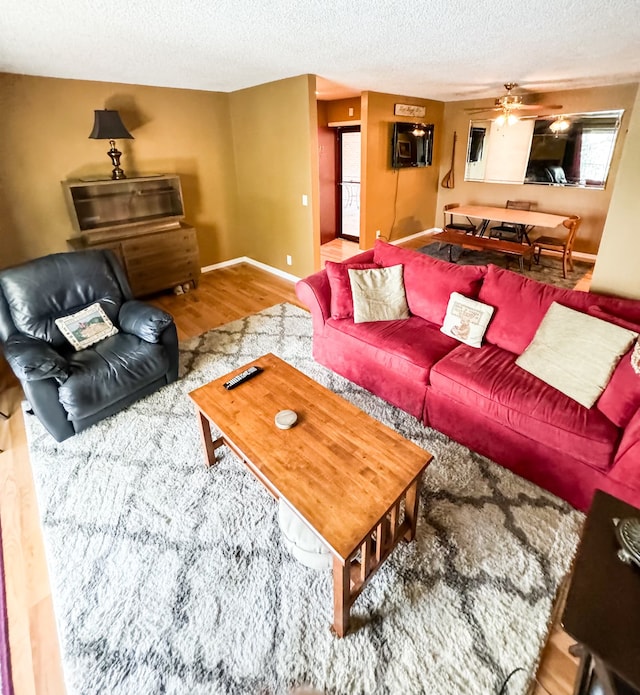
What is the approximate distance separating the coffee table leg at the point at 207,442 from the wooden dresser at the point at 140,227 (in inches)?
107

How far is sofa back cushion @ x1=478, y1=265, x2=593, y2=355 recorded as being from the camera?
2.27 meters

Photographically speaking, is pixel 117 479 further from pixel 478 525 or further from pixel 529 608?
pixel 529 608

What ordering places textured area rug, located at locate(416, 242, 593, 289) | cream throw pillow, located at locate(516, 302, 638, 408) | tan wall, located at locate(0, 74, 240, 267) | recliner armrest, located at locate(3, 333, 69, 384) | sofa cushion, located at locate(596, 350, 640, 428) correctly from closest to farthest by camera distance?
sofa cushion, located at locate(596, 350, 640, 428), cream throw pillow, located at locate(516, 302, 638, 408), recliner armrest, located at locate(3, 333, 69, 384), tan wall, located at locate(0, 74, 240, 267), textured area rug, located at locate(416, 242, 593, 289)

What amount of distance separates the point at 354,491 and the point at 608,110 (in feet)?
20.6

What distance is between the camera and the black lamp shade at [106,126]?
11.9 feet

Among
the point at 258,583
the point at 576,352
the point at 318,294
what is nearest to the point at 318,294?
the point at 318,294

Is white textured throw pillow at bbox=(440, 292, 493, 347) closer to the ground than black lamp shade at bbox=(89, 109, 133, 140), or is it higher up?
closer to the ground

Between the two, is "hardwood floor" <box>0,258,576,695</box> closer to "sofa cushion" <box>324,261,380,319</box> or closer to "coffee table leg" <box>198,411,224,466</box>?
"coffee table leg" <box>198,411,224,466</box>

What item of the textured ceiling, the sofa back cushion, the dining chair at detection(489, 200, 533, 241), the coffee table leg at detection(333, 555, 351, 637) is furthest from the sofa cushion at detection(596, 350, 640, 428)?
the dining chair at detection(489, 200, 533, 241)

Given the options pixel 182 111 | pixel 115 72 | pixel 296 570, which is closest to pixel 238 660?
pixel 296 570

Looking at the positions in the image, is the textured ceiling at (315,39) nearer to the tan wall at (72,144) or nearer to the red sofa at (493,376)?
the tan wall at (72,144)

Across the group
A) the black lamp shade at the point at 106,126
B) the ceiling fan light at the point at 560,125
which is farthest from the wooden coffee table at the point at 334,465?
the ceiling fan light at the point at 560,125

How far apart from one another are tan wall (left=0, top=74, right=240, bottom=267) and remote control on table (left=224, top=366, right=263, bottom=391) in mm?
3249

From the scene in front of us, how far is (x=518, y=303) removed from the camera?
2.37 m
